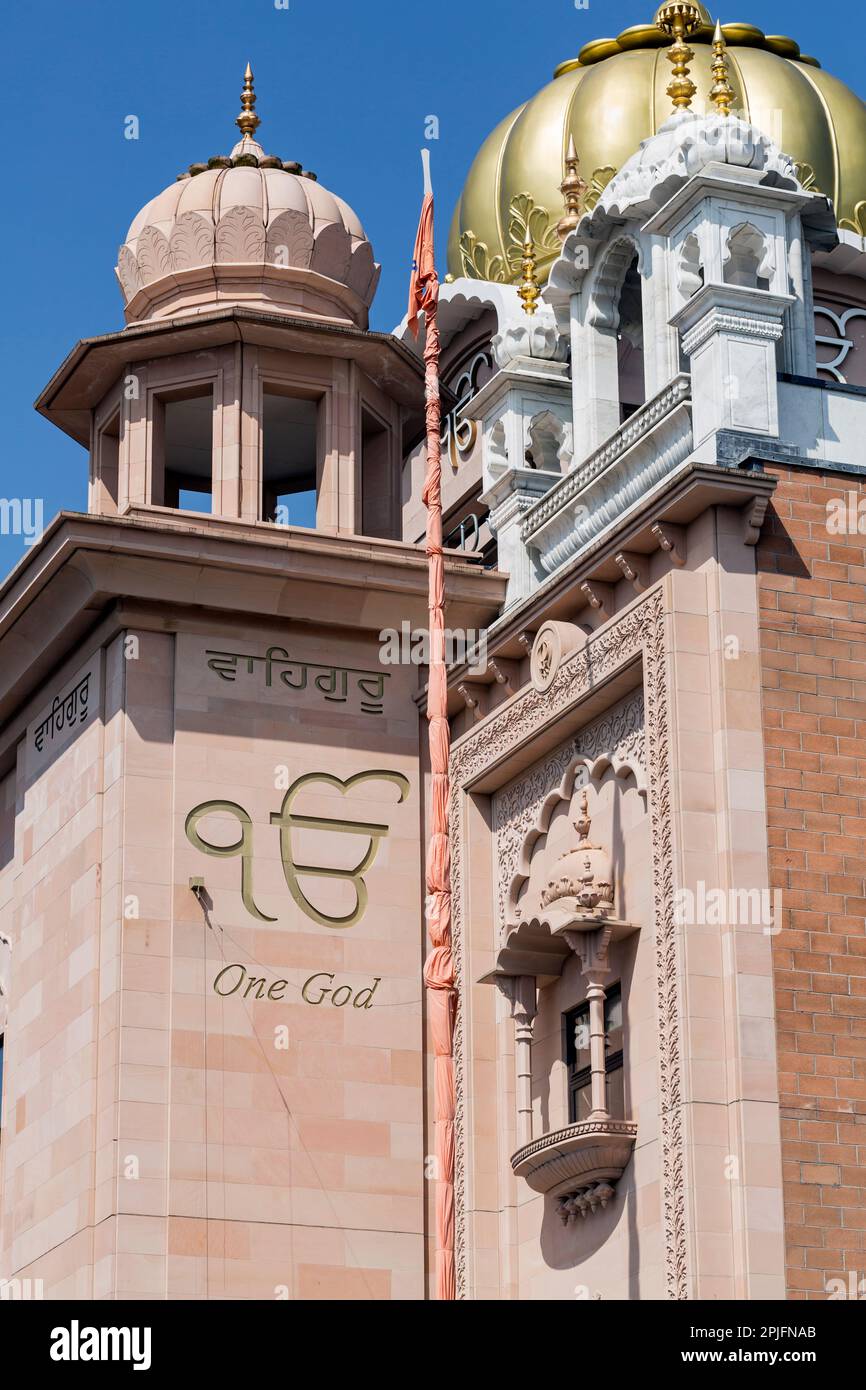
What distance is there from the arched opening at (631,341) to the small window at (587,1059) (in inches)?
258

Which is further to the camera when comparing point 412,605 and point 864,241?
point 864,241

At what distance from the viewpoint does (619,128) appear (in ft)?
107

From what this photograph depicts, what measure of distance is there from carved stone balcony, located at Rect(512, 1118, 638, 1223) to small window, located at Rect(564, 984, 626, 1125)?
0.96 feet

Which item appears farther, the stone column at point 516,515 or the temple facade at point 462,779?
the stone column at point 516,515

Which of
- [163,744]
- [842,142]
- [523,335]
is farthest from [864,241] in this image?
[163,744]

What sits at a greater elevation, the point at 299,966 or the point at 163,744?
the point at 163,744

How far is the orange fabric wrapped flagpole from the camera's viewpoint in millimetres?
20625

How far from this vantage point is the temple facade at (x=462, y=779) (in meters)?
20.9

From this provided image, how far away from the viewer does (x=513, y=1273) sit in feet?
77.0

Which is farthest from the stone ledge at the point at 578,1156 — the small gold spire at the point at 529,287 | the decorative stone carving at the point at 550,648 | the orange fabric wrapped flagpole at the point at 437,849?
the small gold spire at the point at 529,287

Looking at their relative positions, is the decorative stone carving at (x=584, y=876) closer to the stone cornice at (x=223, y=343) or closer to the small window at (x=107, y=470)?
the stone cornice at (x=223, y=343)

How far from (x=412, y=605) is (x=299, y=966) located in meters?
3.82

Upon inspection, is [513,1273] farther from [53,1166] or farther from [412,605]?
[412,605]

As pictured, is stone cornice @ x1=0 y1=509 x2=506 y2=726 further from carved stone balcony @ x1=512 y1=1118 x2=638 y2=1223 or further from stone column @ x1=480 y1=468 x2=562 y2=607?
carved stone balcony @ x1=512 y1=1118 x2=638 y2=1223
